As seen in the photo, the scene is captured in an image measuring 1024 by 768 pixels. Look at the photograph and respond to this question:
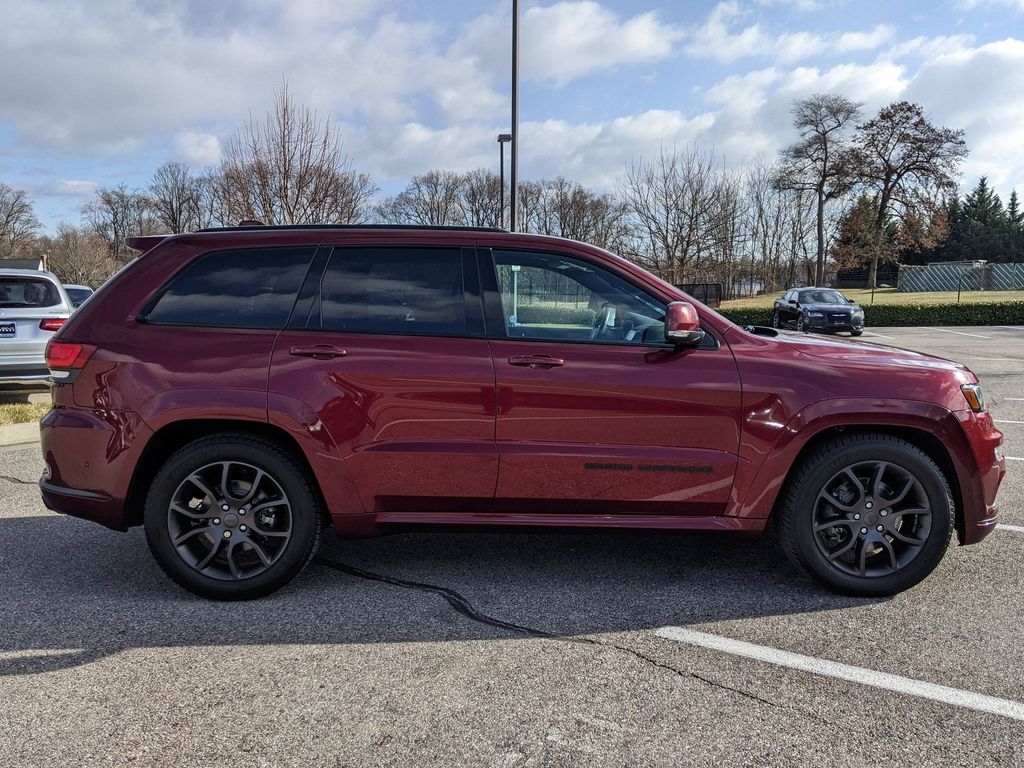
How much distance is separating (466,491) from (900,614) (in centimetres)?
209

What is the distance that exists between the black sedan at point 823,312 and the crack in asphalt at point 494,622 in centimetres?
2484

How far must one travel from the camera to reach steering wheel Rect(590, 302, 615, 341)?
3850 millimetres

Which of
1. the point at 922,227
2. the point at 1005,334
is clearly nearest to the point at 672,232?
the point at 1005,334

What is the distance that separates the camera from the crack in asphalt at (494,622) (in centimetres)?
296

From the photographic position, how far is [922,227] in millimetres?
53656

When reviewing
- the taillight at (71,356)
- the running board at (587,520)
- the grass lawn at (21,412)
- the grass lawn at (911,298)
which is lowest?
the grass lawn at (21,412)

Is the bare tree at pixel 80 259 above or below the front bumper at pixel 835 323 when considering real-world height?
above

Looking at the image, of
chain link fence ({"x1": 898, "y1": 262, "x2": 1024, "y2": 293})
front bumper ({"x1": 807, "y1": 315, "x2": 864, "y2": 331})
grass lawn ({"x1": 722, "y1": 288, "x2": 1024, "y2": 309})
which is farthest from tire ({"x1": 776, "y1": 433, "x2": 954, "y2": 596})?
chain link fence ({"x1": 898, "y1": 262, "x2": 1024, "y2": 293})

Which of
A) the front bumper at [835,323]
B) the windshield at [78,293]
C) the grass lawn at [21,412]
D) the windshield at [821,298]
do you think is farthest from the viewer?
the windshield at [821,298]

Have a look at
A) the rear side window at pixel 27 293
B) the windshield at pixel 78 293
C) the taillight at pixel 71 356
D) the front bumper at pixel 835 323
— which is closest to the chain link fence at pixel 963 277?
the front bumper at pixel 835 323

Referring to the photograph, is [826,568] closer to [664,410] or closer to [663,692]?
[664,410]

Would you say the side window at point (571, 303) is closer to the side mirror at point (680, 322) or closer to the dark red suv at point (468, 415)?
the dark red suv at point (468, 415)

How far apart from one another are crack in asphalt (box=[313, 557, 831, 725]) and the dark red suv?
1.28ft

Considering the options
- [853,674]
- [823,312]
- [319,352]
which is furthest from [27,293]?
[823,312]
